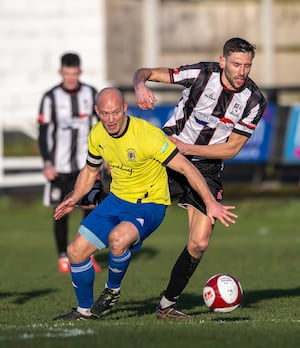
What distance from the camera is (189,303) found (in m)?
9.77

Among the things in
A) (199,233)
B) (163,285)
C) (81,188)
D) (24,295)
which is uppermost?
(81,188)

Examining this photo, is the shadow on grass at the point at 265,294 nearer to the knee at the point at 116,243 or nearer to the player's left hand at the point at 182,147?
the player's left hand at the point at 182,147

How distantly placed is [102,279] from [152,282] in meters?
0.63

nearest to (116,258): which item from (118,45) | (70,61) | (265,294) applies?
(265,294)

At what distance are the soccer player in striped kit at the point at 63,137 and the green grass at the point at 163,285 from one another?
0.80m

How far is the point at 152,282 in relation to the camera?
11.4 meters

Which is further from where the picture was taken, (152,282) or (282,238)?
(282,238)

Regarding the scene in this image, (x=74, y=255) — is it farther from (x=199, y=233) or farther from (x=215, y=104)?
(x=215, y=104)

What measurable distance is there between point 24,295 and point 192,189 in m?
2.42

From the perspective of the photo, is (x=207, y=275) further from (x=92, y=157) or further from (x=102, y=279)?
(x=92, y=157)

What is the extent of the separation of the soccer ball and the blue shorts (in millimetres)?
743

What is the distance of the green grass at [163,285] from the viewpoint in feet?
23.1

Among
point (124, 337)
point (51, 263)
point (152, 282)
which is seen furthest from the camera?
point (51, 263)

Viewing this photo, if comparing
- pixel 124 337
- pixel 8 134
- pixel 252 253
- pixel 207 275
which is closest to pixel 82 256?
pixel 124 337
